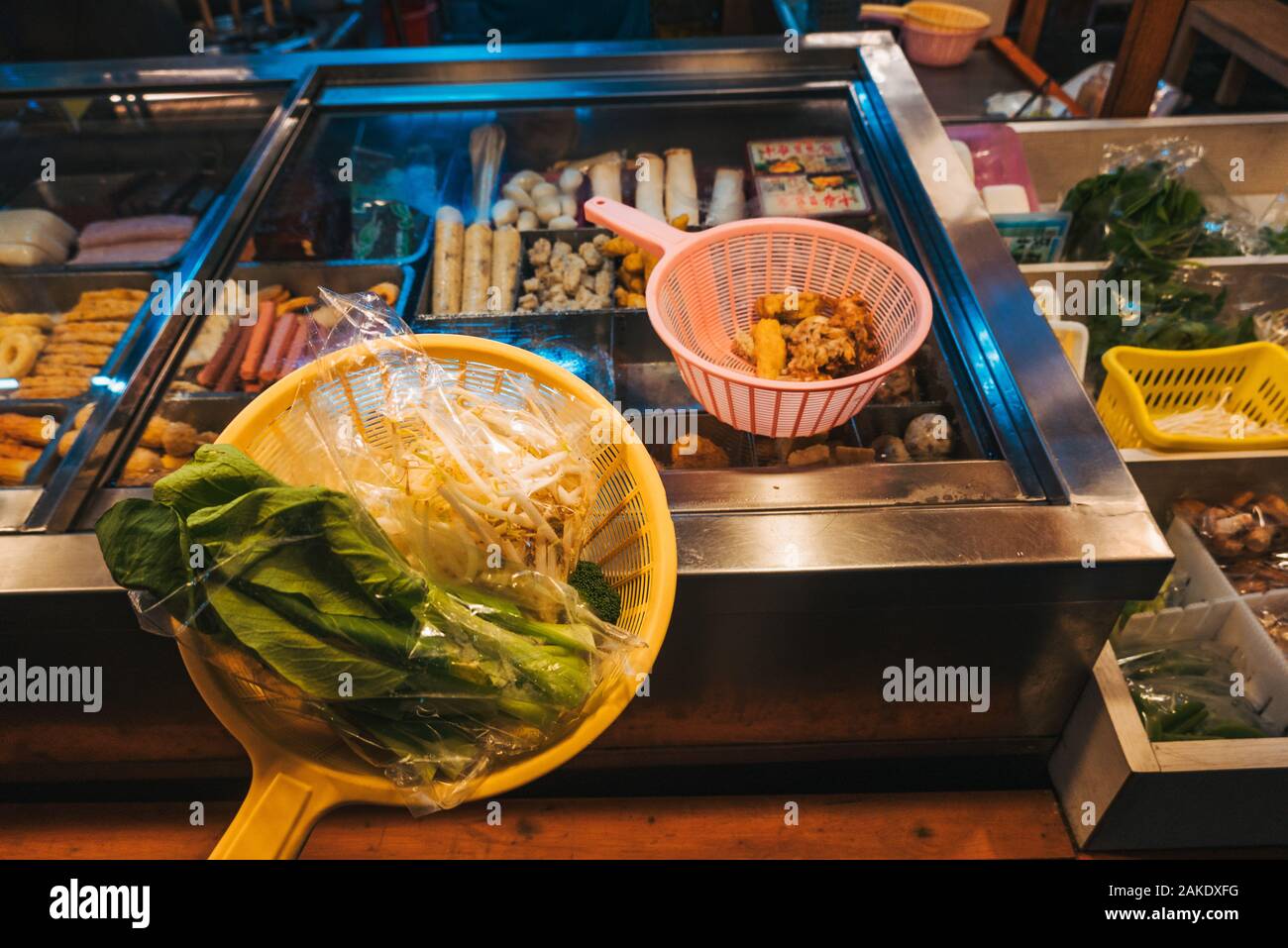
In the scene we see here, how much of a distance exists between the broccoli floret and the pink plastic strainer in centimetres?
Result: 46

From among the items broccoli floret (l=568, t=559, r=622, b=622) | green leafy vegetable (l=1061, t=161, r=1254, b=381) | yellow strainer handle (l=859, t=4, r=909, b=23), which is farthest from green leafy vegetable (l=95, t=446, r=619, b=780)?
yellow strainer handle (l=859, t=4, r=909, b=23)

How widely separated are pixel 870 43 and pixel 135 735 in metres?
3.08

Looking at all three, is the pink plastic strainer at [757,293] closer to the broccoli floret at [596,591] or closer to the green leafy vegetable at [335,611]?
the broccoli floret at [596,591]

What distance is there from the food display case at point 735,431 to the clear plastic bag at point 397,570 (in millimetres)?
360

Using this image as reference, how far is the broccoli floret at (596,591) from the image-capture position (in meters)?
1.29

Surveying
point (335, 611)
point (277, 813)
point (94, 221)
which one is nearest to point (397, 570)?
point (335, 611)

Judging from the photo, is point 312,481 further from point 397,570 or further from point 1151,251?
point 1151,251

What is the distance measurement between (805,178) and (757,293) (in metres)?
0.82

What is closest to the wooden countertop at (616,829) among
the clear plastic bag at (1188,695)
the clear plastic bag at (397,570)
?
the clear plastic bag at (1188,695)

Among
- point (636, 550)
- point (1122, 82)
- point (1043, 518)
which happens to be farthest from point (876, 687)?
point (1122, 82)

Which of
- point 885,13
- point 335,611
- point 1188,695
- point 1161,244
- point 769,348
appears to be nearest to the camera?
point 335,611

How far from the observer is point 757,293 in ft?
6.13
